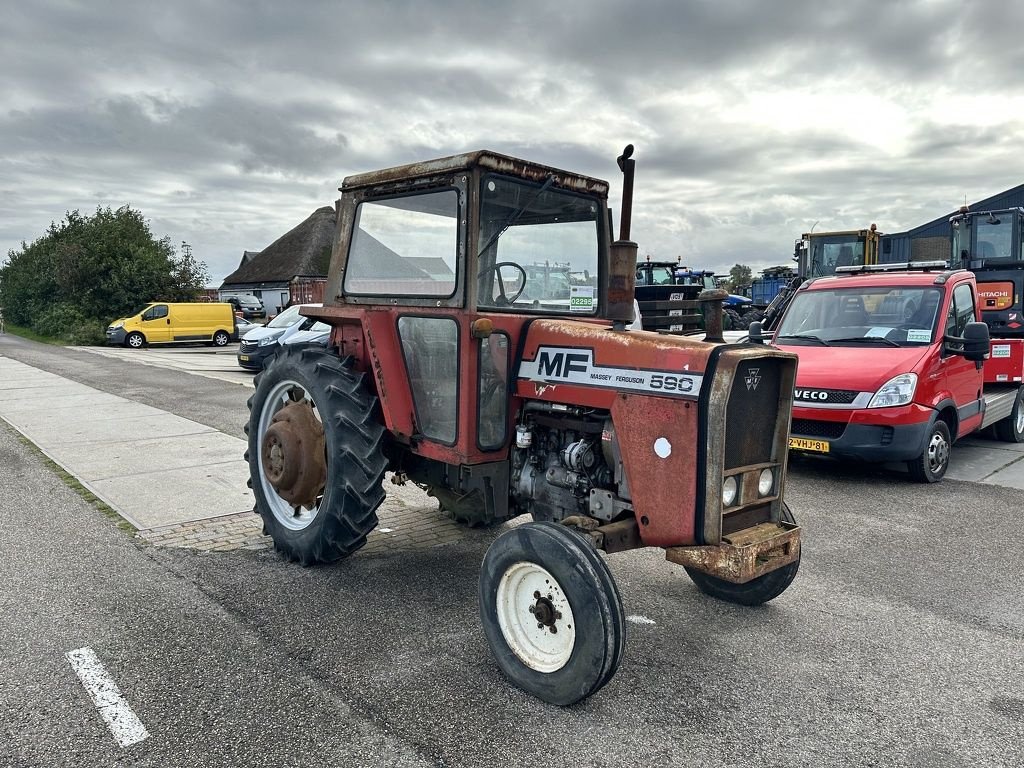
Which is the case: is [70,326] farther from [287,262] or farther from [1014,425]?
[1014,425]

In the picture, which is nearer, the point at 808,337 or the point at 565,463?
the point at 565,463

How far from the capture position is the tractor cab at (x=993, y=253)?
33.3 feet

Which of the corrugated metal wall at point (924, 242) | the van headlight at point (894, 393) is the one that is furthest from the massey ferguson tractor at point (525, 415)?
the corrugated metal wall at point (924, 242)

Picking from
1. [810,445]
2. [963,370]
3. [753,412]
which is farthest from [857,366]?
[753,412]

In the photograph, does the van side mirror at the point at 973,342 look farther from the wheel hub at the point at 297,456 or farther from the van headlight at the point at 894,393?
the wheel hub at the point at 297,456

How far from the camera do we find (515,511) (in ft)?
13.5

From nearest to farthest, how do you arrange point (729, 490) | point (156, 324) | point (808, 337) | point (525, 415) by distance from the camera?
point (729, 490), point (525, 415), point (808, 337), point (156, 324)

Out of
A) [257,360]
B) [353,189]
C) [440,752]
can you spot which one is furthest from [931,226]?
[440,752]

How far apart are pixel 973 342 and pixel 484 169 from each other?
5.39m

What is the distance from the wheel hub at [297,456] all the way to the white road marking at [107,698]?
4.25 ft

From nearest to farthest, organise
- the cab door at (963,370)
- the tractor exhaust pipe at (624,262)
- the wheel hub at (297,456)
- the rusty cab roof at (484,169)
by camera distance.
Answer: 1. the tractor exhaust pipe at (624,262)
2. the rusty cab roof at (484,169)
3. the wheel hub at (297,456)
4. the cab door at (963,370)

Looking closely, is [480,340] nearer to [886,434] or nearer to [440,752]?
[440,752]

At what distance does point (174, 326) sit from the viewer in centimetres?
2617

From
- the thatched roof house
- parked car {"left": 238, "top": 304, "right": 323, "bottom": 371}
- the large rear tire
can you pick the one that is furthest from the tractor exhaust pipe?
the thatched roof house
